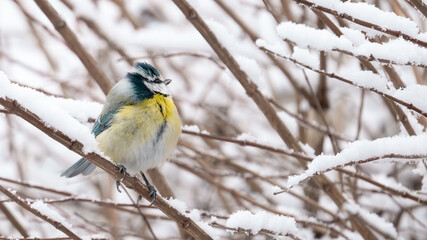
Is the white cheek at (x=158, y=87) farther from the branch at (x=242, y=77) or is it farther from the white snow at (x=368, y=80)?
the white snow at (x=368, y=80)

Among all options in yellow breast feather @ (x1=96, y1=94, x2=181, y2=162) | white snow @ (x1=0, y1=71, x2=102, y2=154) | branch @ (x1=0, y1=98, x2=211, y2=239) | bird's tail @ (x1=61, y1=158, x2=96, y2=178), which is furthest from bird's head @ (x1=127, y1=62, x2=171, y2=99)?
white snow @ (x1=0, y1=71, x2=102, y2=154)

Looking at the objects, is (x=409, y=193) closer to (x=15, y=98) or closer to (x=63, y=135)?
(x=63, y=135)

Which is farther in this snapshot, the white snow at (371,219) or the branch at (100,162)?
the white snow at (371,219)

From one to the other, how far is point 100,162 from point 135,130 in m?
0.89

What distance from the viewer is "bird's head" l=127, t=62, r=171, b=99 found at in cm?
262

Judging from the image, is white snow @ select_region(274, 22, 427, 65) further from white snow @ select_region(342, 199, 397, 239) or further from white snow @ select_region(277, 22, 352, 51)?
white snow @ select_region(342, 199, 397, 239)

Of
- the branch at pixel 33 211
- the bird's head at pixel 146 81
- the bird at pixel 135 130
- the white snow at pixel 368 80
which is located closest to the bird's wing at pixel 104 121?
the bird at pixel 135 130

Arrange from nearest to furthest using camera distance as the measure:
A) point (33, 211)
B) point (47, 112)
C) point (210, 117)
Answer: point (47, 112)
point (33, 211)
point (210, 117)

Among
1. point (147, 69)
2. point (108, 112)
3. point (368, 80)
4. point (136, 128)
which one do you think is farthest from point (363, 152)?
point (147, 69)

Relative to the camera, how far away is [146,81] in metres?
2.70

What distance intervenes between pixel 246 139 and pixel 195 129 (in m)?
0.25

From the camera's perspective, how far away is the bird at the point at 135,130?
234 cm

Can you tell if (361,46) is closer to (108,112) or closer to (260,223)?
(260,223)

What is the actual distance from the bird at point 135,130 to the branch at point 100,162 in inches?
23.4
